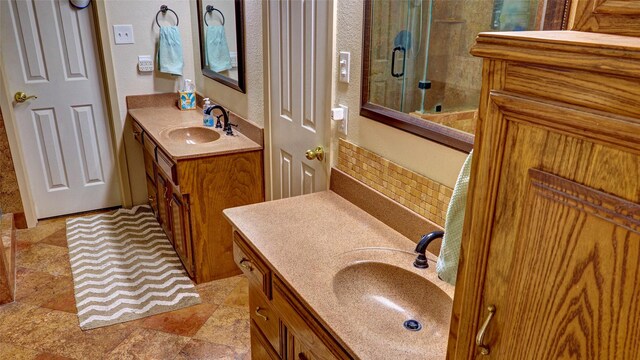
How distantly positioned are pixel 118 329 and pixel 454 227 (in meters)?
1.98

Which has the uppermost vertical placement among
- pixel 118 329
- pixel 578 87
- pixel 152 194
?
pixel 578 87

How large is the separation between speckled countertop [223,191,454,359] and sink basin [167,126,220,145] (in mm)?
1245

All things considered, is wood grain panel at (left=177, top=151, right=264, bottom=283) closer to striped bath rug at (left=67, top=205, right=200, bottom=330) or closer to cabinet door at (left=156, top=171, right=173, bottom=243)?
striped bath rug at (left=67, top=205, right=200, bottom=330)

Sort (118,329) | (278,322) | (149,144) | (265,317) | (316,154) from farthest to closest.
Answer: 1. (149,144)
2. (118,329)
3. (316,154)
4. (265,317)
5. (278,322)

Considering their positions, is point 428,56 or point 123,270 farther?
point 123,270

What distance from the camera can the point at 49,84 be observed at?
11.0 feet

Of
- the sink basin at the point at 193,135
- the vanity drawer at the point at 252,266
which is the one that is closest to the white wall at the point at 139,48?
the sink basin at the point at 193,135

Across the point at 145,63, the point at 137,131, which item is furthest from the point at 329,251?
the point at 145,63

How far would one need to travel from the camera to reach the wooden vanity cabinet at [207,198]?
2.57m

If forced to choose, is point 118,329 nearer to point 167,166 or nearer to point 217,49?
point 167,166

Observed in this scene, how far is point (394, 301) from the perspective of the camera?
4.83 ft

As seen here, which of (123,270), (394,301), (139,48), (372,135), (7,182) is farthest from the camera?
(139,48)

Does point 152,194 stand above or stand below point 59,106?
below

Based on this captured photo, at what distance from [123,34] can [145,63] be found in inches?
9.2
